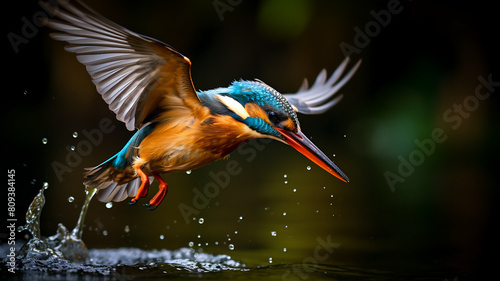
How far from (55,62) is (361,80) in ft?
9.42

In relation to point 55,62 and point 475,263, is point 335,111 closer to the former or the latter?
point 55,62

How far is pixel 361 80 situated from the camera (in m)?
6.04

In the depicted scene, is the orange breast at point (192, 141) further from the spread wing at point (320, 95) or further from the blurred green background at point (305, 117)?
the blurred green background at point (305, 117)
